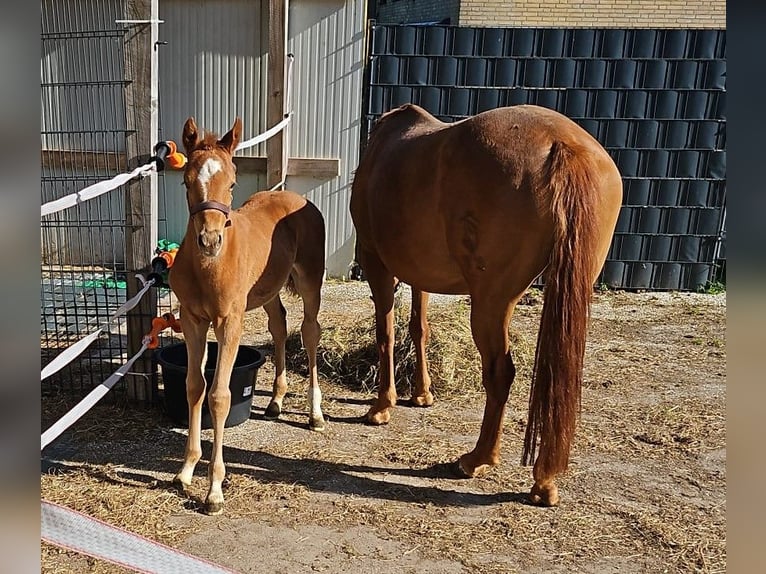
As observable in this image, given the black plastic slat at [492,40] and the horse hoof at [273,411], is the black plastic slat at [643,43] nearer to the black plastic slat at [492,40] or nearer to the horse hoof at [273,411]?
the black plastic slat at [492,40]

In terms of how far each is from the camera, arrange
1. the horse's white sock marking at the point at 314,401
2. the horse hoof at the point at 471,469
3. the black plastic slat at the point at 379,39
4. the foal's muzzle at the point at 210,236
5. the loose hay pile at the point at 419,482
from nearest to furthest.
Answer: the foal's muzzle at the point at 210,236
the loose hay pile at the point at 419,482
the horse hoof at the point at 471,469
the horse's white sock marking at the point at 314,401
the black plastic slat at the point at 379,39

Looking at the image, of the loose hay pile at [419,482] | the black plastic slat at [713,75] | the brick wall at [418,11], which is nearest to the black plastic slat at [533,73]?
the black plastic slat at [713,75]

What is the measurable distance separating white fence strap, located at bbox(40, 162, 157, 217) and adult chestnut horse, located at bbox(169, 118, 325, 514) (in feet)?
1.89

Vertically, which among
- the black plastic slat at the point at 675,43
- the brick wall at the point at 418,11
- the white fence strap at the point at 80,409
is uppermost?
the brick wall at the point at 418,11

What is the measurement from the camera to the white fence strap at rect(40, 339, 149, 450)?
2996mm

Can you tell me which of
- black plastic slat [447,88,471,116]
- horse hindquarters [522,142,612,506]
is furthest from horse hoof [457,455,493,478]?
black plastic slat [447,88,471,116]

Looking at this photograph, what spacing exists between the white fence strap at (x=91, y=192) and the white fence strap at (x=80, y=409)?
0.93m

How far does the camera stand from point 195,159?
268cm

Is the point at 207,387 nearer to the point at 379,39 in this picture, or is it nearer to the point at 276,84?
the point at 276,84

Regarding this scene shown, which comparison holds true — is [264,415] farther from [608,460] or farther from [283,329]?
[608,460]

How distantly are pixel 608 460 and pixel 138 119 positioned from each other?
132 inches

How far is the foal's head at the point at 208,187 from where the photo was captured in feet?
8.54

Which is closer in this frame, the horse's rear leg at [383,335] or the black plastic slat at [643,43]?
the horse's rear leg at [383,335]
